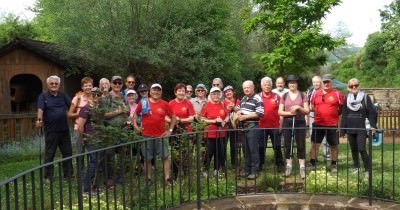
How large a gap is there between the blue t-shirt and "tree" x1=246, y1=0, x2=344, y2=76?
9431 mm

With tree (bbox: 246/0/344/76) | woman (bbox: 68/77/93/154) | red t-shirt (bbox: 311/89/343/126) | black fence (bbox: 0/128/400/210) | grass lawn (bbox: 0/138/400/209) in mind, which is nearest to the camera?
black fence (bbox: 0/128/400/210)

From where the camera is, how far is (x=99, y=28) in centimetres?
1571

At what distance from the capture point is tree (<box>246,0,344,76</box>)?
50.3 ft

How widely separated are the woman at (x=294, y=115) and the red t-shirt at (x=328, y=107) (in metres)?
0.27

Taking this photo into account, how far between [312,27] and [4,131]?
10.3 meters

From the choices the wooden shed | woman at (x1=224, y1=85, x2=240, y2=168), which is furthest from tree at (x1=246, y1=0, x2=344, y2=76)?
woman at (x1=224, y1=85, x2=240, y2=168)

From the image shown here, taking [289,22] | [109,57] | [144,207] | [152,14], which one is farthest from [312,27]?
[144,207]

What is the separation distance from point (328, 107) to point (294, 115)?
633 millimetres

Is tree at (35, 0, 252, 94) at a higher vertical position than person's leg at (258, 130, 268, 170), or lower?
higher

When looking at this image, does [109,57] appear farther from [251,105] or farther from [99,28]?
[251,105]

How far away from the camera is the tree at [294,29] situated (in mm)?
15320

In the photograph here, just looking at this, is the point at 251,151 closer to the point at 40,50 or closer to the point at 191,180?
the point at 191,180

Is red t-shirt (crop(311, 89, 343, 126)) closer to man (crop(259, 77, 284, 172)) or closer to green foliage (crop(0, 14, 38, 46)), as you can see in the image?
man (crop(259, 77, 284, 172))

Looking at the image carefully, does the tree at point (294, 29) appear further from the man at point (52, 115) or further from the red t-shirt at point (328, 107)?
the man at point (52, 115)
